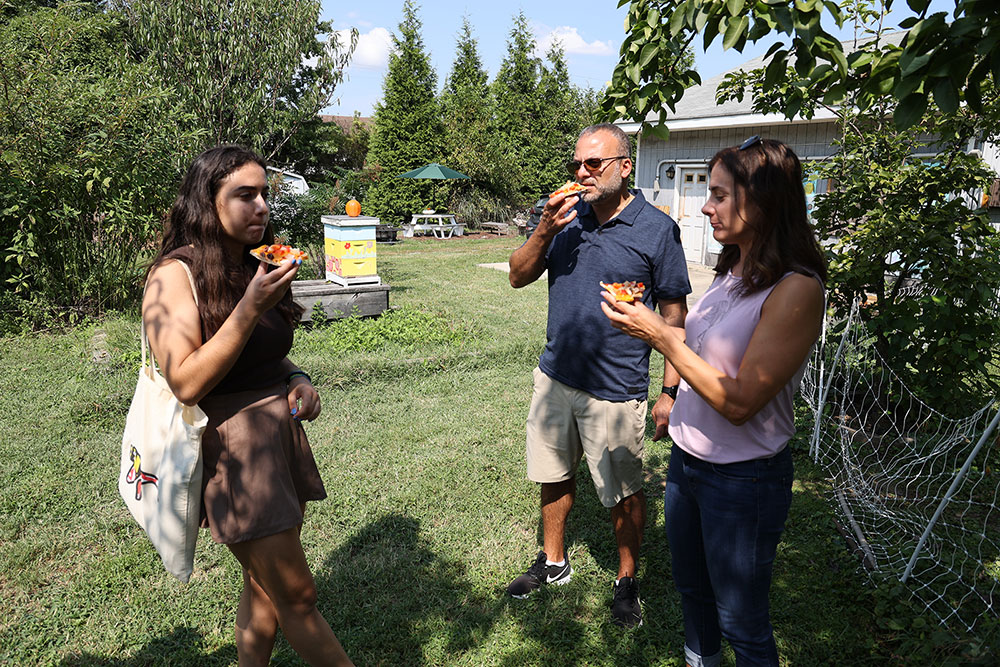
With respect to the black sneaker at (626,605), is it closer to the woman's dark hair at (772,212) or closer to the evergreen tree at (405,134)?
the woman's dark hair at (772,212)

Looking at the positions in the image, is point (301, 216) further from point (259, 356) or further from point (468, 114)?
point (468, 114)

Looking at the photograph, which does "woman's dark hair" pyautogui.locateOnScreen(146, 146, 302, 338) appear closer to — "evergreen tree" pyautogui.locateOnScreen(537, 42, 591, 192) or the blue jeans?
the blue jeans

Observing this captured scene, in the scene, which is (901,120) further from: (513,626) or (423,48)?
(423,48)

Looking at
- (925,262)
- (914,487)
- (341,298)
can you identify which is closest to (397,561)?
(914,487)

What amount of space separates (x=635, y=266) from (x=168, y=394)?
71.9 inches

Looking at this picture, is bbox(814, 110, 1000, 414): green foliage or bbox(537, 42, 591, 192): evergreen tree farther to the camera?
bbox(537, 42, 591, 192): evergreen tree

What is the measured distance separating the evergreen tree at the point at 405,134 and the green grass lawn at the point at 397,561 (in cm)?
1904

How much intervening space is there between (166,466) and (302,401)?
435 millimetres

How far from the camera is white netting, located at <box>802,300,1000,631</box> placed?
3051 mm

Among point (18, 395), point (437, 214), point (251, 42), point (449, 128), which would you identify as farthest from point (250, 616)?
point (449, 128)

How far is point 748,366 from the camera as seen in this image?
1.83m

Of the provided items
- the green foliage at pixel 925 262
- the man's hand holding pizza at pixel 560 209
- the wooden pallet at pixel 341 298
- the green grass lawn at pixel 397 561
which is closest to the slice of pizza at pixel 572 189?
the man's hand holding pizza at pixel 560 209

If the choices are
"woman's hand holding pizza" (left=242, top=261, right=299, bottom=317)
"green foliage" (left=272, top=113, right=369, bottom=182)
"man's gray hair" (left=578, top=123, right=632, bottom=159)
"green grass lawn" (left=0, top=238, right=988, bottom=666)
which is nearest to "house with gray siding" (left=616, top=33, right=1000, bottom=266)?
"green grass lawn" (left=0, top=238, right=988, bottom=666)

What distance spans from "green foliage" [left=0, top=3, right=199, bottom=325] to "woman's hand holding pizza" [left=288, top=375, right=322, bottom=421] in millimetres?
6621
